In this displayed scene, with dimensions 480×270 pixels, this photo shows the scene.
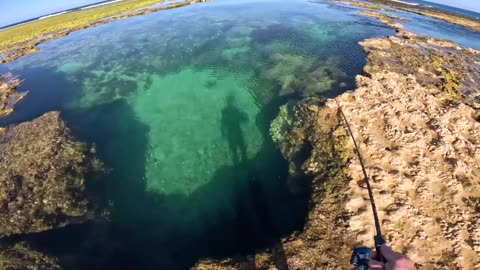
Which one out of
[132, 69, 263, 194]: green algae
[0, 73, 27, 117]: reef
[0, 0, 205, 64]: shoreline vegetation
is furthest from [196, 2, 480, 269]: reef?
[0, 0, 205, 64]: shoreline vegetation

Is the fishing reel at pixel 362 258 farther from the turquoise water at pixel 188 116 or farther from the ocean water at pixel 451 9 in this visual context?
the ocean water at pixel 451 9

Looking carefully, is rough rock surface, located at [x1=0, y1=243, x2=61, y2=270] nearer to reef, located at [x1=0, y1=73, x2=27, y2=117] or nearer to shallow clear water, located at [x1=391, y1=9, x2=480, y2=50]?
reef, located at [x1=0, y1=73, x2=27, y2=117]

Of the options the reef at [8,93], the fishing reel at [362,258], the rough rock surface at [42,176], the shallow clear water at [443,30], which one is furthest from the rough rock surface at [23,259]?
the shallow clear water at [443,30]

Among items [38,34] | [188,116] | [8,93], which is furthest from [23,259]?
[38,34]

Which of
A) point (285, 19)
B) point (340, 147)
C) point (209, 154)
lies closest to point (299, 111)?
point (340, 147)

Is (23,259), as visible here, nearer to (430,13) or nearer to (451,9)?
(430,13)

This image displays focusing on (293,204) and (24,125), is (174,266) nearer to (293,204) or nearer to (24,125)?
(293,204)

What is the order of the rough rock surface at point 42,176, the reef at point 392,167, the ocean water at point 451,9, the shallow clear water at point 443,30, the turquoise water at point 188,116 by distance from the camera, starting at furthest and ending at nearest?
1. the ocean water at point 451,9
2. the shallow clear water at point 443,30
3. the rough rock surface at point 42,176
4. the turquoise water at point 188,116
5. the reef at point 392,167

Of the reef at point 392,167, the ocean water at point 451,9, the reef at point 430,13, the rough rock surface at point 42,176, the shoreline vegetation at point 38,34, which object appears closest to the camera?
the reef at point 392,167
